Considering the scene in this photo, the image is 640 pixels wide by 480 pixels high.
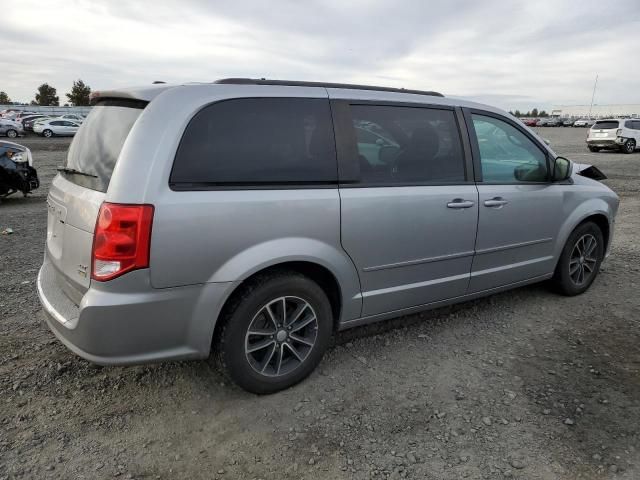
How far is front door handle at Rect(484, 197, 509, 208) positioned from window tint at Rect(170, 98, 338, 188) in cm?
135

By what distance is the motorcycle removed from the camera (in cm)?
886

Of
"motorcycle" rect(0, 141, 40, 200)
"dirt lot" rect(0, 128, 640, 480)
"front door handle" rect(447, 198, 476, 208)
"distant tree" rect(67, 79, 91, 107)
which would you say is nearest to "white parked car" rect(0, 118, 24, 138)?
"motorcycle" rect(0, 141, 40, 200)

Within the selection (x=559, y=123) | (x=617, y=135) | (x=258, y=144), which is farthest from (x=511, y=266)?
(x=559, y=123)

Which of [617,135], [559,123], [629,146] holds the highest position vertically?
[559,123]

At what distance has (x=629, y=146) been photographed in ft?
76.7

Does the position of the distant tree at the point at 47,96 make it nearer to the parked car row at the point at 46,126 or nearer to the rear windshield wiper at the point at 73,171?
the parked car row at the point at 46,126

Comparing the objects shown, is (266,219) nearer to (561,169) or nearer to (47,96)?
(561,169)

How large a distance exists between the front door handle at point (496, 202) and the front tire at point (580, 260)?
3.62ft

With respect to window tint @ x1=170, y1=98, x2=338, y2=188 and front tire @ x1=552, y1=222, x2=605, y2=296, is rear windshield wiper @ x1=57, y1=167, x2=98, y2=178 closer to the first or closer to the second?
window tint @ x1=170, y1=98, x2=338, y2=188

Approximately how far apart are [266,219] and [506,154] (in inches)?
89.4

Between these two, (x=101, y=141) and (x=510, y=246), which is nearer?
(x=101, y=141)

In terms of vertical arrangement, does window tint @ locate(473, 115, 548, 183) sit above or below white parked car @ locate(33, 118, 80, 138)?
above

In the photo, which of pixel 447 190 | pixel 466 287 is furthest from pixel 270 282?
pixel 466 287

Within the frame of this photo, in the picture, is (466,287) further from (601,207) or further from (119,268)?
(119,268)
